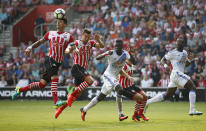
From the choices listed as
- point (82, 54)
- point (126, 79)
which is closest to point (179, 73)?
point (126, 79)

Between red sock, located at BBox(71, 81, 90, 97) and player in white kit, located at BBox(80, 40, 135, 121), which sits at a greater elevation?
player in white kit, located at BBox(80, 40, 135, 121)

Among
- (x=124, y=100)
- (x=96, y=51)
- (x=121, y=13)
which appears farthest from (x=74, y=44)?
(x=121, y=13)

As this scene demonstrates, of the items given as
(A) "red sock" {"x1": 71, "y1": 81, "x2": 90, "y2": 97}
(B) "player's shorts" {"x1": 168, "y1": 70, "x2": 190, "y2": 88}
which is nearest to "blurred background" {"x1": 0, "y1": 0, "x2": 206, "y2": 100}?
(B) "player's shorts" {"x1": 168, "y1": 70, "x2": 190, "y2": 88}

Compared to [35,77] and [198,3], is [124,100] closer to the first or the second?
[35,77]

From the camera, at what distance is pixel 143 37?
2489 cm

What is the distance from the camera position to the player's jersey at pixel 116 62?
39.5ft

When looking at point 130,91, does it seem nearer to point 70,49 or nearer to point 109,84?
point 109,84

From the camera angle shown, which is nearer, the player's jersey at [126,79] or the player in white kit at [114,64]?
the player in white kit at [114,64]

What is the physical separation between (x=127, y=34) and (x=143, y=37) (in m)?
1.01

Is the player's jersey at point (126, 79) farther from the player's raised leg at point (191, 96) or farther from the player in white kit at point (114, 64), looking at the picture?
the player's raised leg at point (191, 96)

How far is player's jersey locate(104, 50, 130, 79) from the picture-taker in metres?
12.0

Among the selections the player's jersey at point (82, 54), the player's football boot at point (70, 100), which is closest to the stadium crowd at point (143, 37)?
the player's jersey at point (82, 54)

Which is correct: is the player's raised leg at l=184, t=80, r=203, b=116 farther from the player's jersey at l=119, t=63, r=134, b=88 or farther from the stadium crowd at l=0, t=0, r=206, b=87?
the stadium crowd at l=0, t=0, r=206, b=87

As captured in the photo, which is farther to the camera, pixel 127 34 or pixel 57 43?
pixel 127 34
